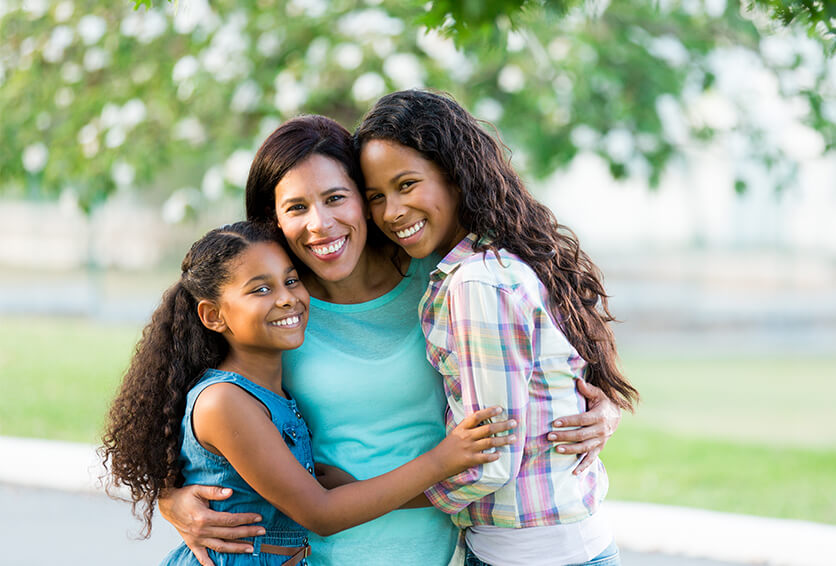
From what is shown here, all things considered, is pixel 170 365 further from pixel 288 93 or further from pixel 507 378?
pixel 288 93

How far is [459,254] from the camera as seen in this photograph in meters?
2.19

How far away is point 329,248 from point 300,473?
57cm

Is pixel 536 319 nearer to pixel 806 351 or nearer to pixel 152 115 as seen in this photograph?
pixel 152 115

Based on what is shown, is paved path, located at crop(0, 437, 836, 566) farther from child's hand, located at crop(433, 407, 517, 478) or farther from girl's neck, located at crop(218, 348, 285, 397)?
child's hand, located at crop(433, 407, 517, 478)

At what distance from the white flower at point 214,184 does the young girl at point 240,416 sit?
3.53 meters

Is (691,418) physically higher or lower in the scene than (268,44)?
lower

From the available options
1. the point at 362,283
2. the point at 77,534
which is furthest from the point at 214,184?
the point at 362,283

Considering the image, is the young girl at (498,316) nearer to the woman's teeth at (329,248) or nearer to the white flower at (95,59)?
the woman's teeth at (329,248)

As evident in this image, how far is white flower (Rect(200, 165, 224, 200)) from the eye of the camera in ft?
19.3

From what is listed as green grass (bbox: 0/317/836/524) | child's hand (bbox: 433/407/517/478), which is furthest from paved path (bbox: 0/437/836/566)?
child's hand (bbox: 433/407/517/478)

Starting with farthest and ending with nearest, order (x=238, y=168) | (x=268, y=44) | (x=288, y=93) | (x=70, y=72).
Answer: (x=70, y=72), (x=268, y=44), (x=288, y=93), (x=238, y=168)

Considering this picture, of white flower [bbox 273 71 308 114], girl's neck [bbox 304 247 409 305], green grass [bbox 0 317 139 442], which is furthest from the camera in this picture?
green grass [bbox 0 317 139 442]

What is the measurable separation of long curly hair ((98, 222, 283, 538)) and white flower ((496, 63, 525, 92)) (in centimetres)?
417

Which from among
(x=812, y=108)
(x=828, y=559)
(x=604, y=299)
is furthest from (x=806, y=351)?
(x=604, y=299)
